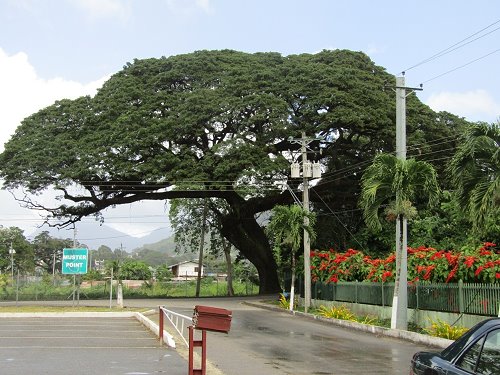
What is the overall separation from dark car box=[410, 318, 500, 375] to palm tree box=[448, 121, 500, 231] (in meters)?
10.3

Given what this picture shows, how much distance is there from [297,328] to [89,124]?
22210mm

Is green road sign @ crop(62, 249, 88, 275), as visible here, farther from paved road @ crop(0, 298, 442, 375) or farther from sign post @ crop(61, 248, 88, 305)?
paved road @ crop(0, 298, 442, 375)

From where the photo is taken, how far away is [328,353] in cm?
1350

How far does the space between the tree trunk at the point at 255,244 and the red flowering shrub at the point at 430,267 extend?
47.7 ft

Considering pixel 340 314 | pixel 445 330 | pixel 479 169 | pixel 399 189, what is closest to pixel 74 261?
pixel 340 314

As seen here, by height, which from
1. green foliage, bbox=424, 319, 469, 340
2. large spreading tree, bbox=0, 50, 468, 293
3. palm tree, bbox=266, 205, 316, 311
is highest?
large spreading tree, bbox=0, 50, 468, 293

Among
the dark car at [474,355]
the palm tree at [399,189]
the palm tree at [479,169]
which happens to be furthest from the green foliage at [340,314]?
the dark car at [474,355]

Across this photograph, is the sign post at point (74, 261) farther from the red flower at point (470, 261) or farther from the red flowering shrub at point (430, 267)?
the red flower at point (470, 261)

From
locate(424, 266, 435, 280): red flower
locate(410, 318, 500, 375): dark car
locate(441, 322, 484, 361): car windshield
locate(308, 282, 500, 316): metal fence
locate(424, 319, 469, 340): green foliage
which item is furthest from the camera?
locate(424, 266, 435, 280): red flower

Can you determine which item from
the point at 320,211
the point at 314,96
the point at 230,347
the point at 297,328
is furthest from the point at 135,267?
the point at 230,347

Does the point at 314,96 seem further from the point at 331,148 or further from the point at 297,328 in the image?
the point at 297,328

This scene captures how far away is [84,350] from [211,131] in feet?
78.8

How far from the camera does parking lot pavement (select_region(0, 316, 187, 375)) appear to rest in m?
10.2

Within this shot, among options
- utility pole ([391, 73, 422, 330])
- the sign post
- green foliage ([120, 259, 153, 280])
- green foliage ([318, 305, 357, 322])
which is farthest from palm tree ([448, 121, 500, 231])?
green foliage ([120, 259, 153, 280])
